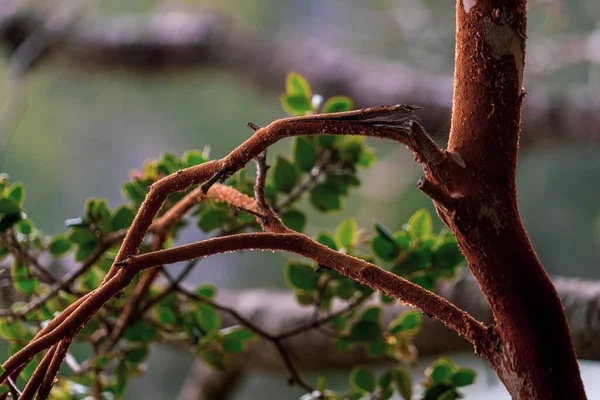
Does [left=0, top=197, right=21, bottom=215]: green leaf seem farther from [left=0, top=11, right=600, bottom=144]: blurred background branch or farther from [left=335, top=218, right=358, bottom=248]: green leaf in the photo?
[left=0, top=11, right=600, bottom=144]: blurred background branch

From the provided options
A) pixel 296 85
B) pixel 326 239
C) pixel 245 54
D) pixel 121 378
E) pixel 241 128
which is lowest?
pixel 121 378

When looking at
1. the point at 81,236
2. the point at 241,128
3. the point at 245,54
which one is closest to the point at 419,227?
the point at 81,236

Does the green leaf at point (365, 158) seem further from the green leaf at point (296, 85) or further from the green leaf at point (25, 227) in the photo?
the green leaf at point (25, 227)

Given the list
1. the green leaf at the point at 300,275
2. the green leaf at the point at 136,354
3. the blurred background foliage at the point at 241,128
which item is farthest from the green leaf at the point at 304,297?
the blurred background foliage at the point at 241,128

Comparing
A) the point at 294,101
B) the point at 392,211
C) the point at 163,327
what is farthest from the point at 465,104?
the point at 392,211

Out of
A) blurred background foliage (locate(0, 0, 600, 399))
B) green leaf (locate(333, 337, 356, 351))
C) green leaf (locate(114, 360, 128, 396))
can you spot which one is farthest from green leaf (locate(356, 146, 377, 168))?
blurred background foliage (locate(0, 0, 600, 399))

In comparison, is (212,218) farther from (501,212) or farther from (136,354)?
(501,212)
